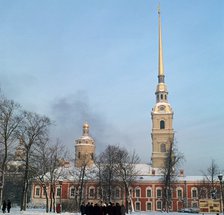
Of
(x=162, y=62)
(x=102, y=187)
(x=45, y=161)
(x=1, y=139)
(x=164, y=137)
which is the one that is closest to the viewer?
(x=1, y=139)

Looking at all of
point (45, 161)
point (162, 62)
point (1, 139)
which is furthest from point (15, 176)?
point (162, 62)

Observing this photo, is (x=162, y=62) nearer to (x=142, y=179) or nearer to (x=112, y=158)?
(x=142, y=179)

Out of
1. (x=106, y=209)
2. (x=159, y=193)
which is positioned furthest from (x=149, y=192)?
(x=106, y=209)

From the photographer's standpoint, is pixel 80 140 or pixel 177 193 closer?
pixel 177 193

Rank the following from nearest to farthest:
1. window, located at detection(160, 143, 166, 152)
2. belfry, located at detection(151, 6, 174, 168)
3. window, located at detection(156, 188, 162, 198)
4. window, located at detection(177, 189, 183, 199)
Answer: window, located at detection(177, 189, 183, 199) → window, located at detection(156, 188, 162, 198) → belfry, located at detection(151, 6, 174, 168) → window, located at detection(160, 143, 166, 152)

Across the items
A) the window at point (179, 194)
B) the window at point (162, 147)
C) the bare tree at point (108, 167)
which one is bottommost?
the window at point (179, 194)

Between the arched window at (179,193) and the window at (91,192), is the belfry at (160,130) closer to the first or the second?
the arched window at (179,193)

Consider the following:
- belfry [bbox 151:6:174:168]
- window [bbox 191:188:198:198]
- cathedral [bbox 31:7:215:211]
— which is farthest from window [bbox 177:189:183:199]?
belfry [bbox 151:6:174:168]

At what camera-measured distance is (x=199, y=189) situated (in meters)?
80.5

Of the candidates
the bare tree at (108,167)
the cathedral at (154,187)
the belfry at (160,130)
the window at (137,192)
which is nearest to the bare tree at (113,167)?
the bare tree at (108,167)

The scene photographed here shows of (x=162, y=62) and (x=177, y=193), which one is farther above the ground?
(x=162, y=62)

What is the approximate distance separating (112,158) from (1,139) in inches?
1072

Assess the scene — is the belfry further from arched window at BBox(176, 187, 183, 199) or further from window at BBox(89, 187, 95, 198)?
window at BBox(89, 187, 95, 198)

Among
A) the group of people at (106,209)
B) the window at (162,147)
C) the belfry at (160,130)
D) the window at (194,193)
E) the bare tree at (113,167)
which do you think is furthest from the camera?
the window at (162,147)
